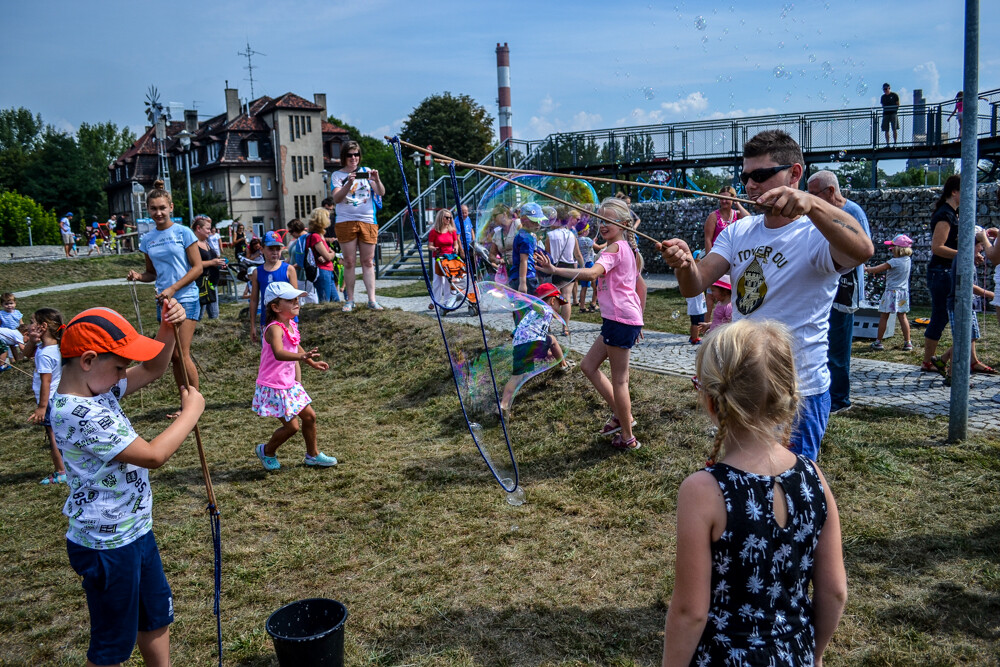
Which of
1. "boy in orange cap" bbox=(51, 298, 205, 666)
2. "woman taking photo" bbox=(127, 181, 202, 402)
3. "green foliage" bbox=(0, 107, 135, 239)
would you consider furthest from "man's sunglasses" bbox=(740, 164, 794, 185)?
"green foliage" bbox=(0, 107, 135, 239)

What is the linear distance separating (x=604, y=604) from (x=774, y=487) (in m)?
2.24

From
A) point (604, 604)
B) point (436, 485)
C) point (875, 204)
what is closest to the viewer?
point (604, 604)

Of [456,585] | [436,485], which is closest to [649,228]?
[436,485]

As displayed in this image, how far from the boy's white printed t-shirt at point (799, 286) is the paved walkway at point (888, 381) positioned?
2.58 m

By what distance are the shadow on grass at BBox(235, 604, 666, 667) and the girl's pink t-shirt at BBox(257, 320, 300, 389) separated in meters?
2.59

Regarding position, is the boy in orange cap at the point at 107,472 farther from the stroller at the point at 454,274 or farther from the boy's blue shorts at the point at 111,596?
the stroller at the point at 454,274

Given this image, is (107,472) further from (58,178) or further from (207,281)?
(58,178)

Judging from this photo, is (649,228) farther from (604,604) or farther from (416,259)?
(604,604)

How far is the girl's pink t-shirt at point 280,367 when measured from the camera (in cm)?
592

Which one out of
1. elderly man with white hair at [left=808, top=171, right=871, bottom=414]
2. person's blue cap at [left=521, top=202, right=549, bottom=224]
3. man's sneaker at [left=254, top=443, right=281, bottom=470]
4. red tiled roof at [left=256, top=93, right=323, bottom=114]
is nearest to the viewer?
elderly man with white hair at [left=808, top=171, right=871, bottom=414]

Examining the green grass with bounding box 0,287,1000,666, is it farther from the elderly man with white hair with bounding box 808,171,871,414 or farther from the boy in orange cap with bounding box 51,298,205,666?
the boy in orange cap with bounding box 51,298,205,666

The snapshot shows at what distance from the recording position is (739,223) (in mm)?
3412

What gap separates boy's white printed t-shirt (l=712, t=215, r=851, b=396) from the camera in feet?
9.99

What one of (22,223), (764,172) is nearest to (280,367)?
(764,172)
